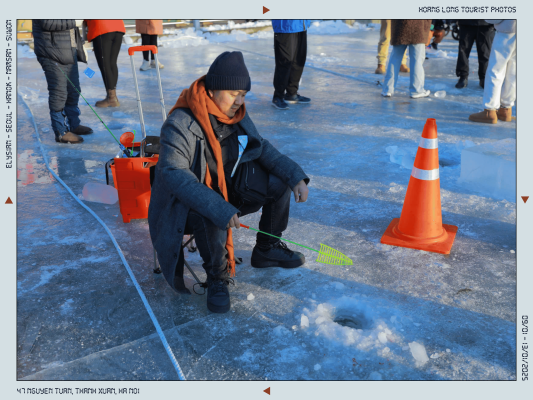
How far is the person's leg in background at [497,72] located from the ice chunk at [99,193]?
425 cm

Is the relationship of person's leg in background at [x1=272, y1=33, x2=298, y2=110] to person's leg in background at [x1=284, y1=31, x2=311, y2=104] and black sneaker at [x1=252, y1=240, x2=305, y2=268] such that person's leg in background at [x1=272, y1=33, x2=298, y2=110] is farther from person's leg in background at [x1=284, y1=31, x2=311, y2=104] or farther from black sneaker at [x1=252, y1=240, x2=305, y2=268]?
black sneaker at [x1=252, y1=240, x2=305, y2=268]

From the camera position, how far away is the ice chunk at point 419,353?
2.25 m

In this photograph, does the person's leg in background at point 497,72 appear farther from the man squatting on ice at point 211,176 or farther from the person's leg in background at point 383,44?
the man squatting on ice at point 211,176

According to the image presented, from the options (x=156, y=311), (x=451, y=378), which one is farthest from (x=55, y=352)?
(x=451, y=378)

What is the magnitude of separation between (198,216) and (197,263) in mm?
739

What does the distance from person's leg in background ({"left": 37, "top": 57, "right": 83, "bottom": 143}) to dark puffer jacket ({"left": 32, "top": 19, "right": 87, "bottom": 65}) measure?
0.27 ft

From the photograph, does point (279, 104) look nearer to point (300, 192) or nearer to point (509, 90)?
point (509, 90)

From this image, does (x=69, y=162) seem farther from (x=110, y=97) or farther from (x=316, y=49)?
(x=316, y=49)

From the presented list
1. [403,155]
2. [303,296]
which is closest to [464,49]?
[403,155]

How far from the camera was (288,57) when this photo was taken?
6418mm

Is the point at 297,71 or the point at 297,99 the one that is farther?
the point at 297,99

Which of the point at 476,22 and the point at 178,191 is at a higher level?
the point at 476,22

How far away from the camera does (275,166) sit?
112 inches

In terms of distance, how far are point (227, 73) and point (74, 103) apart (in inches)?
142
